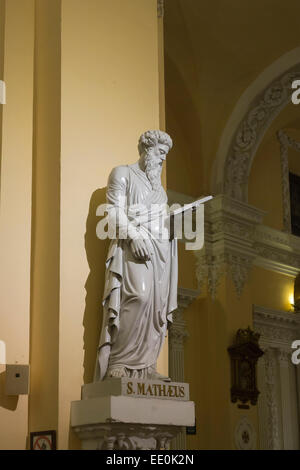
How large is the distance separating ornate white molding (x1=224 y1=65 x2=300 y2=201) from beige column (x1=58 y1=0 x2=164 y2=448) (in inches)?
206

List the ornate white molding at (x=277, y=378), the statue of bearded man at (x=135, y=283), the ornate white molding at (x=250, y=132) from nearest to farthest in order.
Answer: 1. the statue of bearded man at (x=135, y=283)
2. the ornate white molding at (x=250, y=132)
3. the ornate white molding at (x=277, y=378)

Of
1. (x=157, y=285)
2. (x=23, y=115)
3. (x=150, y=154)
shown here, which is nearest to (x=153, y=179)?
(x=150, y=154)

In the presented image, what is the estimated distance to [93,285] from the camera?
5.31 m

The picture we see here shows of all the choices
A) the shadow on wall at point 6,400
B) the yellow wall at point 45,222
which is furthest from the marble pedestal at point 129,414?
the shadow on wall at point 6,400

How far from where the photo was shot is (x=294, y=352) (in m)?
12.4

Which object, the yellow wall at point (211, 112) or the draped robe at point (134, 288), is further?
the yellow wall at point (211, 112)

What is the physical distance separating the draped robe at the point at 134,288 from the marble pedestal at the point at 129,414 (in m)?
0.15

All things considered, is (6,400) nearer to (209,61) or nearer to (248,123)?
(209,61)

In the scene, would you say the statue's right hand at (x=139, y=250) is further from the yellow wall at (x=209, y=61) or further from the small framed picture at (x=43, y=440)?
the yellow wall at (x=209, y=61)

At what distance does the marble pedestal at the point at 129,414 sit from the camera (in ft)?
15.3

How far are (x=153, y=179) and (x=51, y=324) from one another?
1.22m

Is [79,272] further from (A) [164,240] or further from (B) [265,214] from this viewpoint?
(B) [265,214]

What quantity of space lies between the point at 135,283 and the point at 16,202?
1141 millimetres

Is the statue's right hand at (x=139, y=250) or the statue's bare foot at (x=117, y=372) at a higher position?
the statue's right hand at (x=139, y=250)
